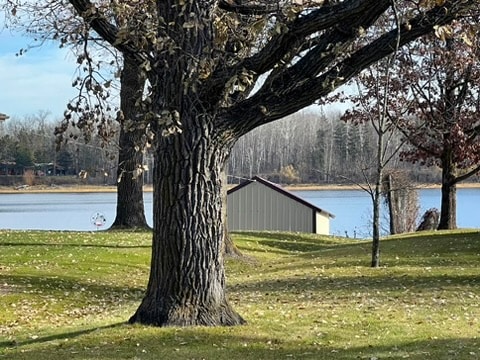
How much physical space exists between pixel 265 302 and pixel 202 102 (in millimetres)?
4025

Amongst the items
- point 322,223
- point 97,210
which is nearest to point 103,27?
point 322,223

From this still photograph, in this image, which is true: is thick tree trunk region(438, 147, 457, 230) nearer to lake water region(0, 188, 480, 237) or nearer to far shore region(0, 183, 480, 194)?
far shore region(0, 183, 480, 194)

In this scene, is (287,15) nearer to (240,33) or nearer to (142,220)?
(240,33)

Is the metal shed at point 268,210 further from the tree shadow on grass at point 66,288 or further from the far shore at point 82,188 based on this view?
the tree shadow on grass at point 66,288

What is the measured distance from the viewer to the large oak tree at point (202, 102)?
7.84m

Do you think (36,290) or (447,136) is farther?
(447,136)

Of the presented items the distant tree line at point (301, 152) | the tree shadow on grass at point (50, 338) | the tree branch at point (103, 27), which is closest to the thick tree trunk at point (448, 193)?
the distant tree line at point (301, 152)

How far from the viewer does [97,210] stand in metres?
42.1

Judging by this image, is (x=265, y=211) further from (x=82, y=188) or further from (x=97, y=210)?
(x=82, y=188)

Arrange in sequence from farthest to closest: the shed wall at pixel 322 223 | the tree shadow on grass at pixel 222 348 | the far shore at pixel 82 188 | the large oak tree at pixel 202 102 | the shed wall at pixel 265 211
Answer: the far shore at pixel 82 188
the shed wall at pixel 322 223
the shed wall at pixel 265 211
the large oak tree at pixel 202 102
the tree shadow on grass at pixel 222 348

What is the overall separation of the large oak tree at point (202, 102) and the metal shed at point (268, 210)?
28.9 metres

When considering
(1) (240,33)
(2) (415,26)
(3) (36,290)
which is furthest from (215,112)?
(3) (36,290)

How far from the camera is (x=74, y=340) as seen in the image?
7609mm

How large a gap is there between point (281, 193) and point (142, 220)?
1517 cm
